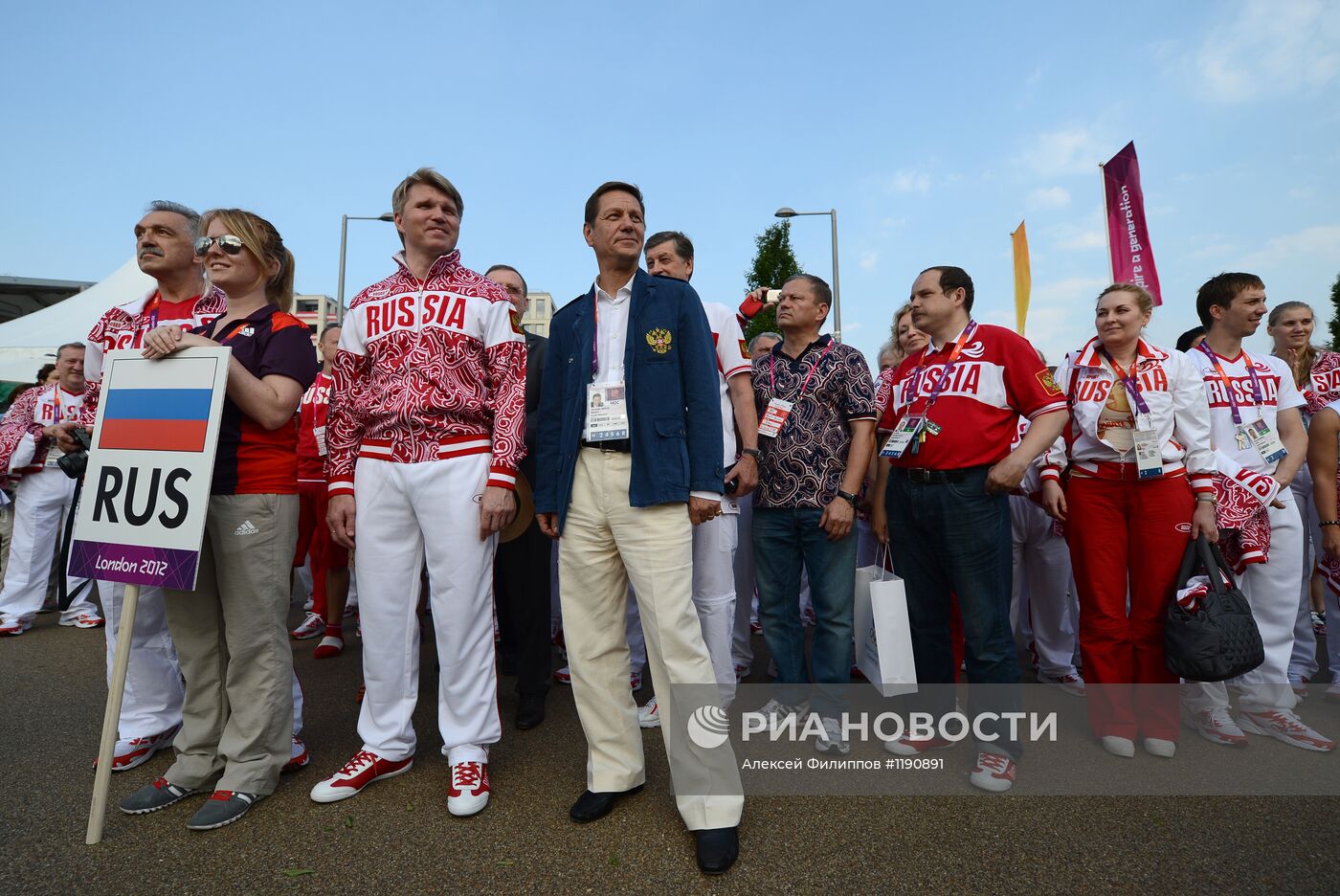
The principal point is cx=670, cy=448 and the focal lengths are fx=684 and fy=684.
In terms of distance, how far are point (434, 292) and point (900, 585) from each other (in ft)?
7.07

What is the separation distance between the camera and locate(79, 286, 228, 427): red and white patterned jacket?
289 cm

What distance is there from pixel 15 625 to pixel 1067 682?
24.0 ft

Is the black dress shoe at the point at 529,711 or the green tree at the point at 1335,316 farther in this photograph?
the green tree at the point at 1335,316

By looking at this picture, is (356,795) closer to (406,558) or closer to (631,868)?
(406,558)

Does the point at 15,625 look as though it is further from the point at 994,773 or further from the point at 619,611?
the point at 994,773

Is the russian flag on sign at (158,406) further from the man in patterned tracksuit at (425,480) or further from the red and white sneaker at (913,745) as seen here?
the red and white sneaker at (913,745)

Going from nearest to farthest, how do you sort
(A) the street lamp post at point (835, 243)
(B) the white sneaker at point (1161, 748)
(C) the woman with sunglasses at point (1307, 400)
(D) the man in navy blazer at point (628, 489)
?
(D) the man in navy blazer at point (628, 489) → (B) the white sneaker at point (1161, 748) → (C) the woman with sunglasses at point (1307, 400) → (A) the street lamp post at point (835, 243)

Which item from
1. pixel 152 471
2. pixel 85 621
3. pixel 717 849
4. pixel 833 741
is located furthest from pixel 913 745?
pixel 85 621

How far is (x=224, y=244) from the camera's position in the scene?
102 inches

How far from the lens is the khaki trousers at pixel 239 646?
251cm

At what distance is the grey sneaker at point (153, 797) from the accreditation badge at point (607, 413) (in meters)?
1.99

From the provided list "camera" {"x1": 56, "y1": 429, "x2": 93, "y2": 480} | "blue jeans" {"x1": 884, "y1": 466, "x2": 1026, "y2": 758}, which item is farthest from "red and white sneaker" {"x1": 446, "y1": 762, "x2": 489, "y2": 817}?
"camera" {"x1": 56, "y1": 429, "x2": 93, "y2": 480}

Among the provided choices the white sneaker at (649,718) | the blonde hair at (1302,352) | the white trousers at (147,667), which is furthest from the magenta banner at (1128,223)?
the white trousers at (147,667)

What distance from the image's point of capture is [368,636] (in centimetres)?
262
